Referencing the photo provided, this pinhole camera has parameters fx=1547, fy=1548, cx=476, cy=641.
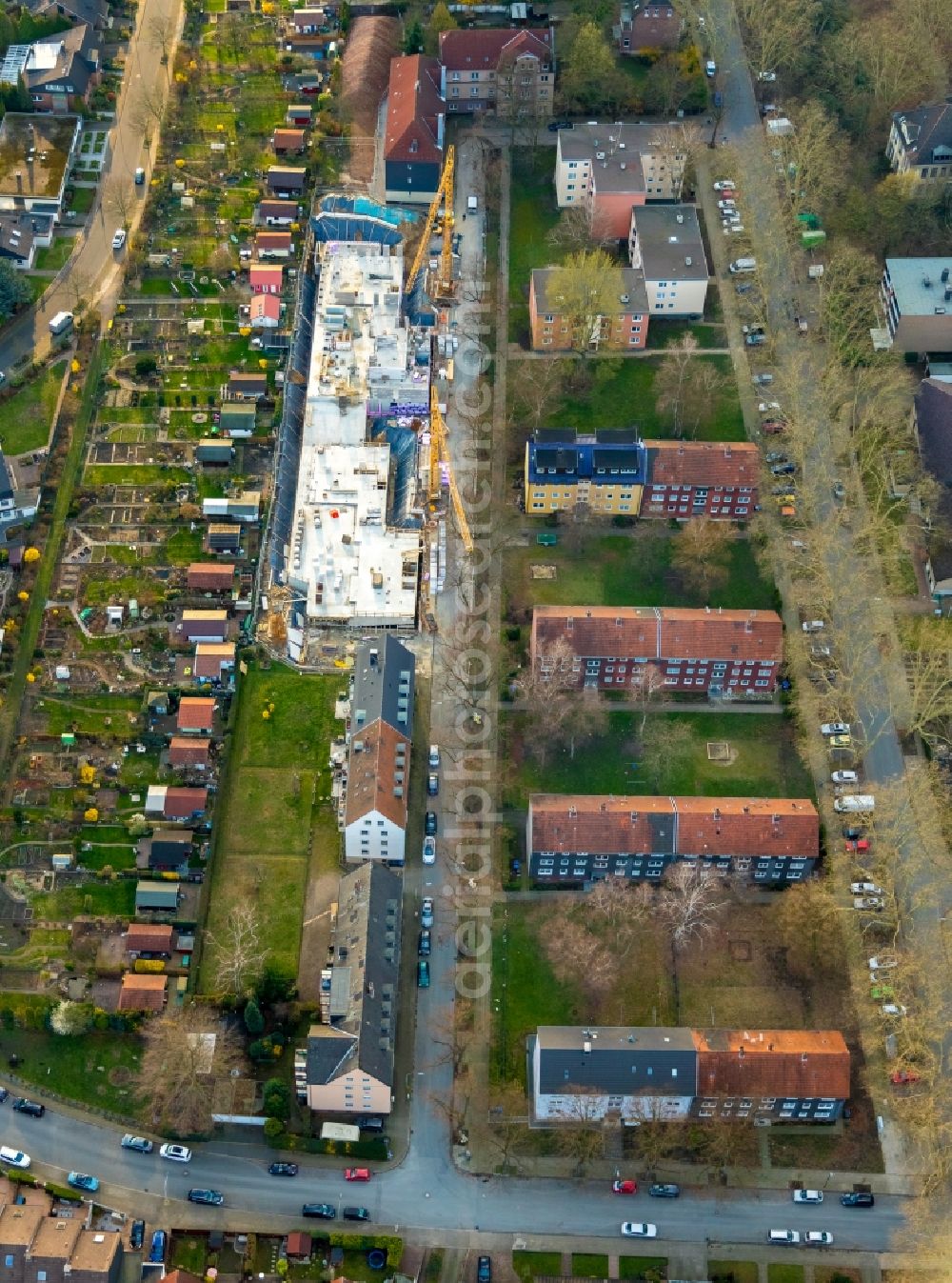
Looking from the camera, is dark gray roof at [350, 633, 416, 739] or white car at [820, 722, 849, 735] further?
white car at [820, 722, 849, 735]

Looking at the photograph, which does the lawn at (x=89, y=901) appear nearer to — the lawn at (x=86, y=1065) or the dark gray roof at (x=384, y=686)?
the lawn at (x=86, y=1065)

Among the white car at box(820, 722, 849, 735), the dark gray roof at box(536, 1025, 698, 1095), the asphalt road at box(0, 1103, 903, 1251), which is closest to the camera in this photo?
the asphalt road at box(0, 1103, 903, 1251)

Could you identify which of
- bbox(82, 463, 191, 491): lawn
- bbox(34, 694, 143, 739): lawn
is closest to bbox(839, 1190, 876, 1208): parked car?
bbox(34, 694, 143, 739): lawn

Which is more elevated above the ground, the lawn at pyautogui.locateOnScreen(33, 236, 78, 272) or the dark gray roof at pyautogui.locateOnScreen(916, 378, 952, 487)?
the lawn at pyautogui.locateOnScreen(33, 236, 78, 272)

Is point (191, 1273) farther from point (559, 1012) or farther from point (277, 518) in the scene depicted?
Answer: point (277, 518)

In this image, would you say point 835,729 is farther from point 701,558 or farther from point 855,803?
point 701,558

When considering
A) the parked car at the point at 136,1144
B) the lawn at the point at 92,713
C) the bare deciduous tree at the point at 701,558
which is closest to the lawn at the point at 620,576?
the bare deciduous tree at the point at 701,558

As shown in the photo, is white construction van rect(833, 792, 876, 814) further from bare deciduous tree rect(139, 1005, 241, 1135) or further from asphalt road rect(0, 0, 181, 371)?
asphalt road rect(0, 0, 181, 371)
